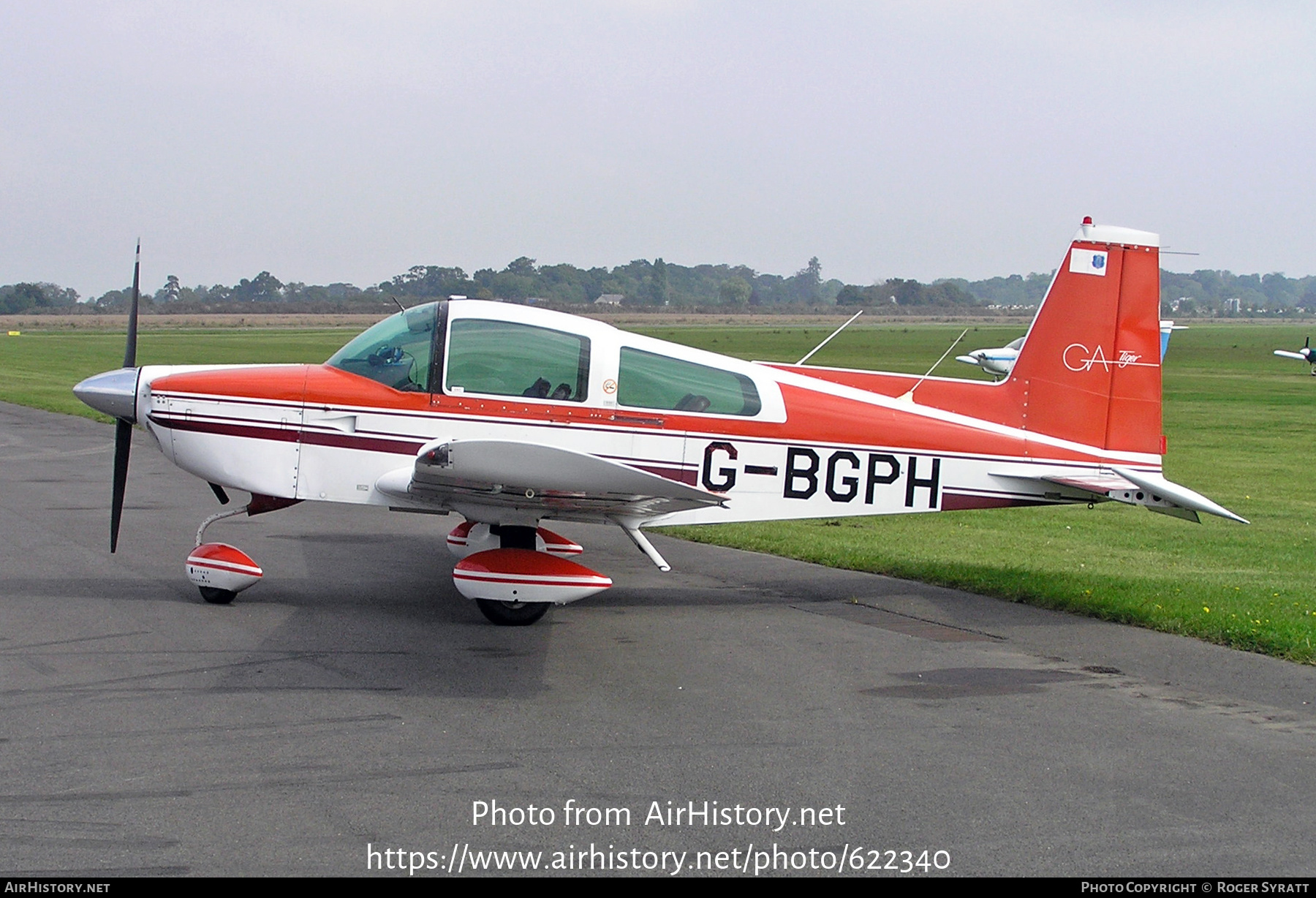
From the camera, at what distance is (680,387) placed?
8.45m

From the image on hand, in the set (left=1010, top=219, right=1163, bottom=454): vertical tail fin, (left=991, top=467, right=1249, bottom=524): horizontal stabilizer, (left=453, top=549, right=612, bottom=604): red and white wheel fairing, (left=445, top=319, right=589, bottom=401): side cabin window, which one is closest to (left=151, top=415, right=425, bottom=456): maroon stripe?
(left=445, top=319, right=589, bottom=401): side cabin window

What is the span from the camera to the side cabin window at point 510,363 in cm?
818

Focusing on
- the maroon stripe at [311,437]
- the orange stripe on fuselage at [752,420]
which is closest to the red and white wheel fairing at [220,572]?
the maroon stripe at [311,437]

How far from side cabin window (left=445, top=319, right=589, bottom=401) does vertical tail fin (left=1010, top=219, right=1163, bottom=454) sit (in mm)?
3458

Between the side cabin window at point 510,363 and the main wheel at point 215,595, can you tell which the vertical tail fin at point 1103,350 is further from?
the main wheel at point 215,595

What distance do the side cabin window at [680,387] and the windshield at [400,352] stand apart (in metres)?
1.35

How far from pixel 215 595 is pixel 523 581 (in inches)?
88.1

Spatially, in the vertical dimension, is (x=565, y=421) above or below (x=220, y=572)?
above

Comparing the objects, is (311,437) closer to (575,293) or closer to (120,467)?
(120,467)

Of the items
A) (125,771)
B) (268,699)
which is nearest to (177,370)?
(268,699)

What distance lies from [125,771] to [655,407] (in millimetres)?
4324

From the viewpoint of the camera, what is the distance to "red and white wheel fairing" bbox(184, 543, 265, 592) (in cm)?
814

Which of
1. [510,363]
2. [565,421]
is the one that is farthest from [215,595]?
[565,421]

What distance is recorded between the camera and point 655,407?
835cm
